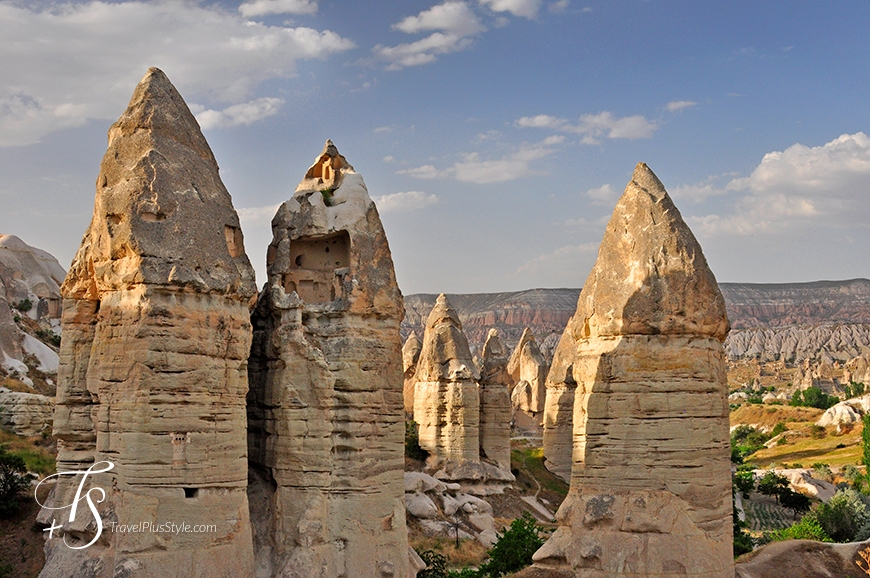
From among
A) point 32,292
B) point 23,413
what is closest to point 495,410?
point 23,413

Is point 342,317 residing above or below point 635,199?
below

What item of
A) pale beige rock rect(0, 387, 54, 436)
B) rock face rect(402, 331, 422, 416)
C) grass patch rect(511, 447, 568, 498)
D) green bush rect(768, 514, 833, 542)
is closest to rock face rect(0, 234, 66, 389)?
pale beige rock rect(0, 387, 54, 436)

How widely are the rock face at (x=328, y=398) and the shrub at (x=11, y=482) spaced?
5.69 m

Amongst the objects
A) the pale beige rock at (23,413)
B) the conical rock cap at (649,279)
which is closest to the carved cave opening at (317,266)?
the conical rock cap at (649,279)

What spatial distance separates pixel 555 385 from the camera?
39781mm

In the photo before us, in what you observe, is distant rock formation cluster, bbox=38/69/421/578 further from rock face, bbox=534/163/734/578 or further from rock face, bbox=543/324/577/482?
rock face, bbox=543/324/577/482

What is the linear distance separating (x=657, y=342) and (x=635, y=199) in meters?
2.94

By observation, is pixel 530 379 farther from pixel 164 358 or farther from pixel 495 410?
pixel 164 358

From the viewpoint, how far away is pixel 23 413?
2641 cm

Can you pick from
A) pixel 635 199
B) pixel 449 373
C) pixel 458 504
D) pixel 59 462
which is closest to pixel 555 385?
pixel 449 373

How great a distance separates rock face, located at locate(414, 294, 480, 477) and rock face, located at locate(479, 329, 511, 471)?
1491 mm

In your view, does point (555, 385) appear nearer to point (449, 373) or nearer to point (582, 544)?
point (449, 373)

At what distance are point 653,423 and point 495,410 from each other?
21.7m

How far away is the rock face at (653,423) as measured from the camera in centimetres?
1585
